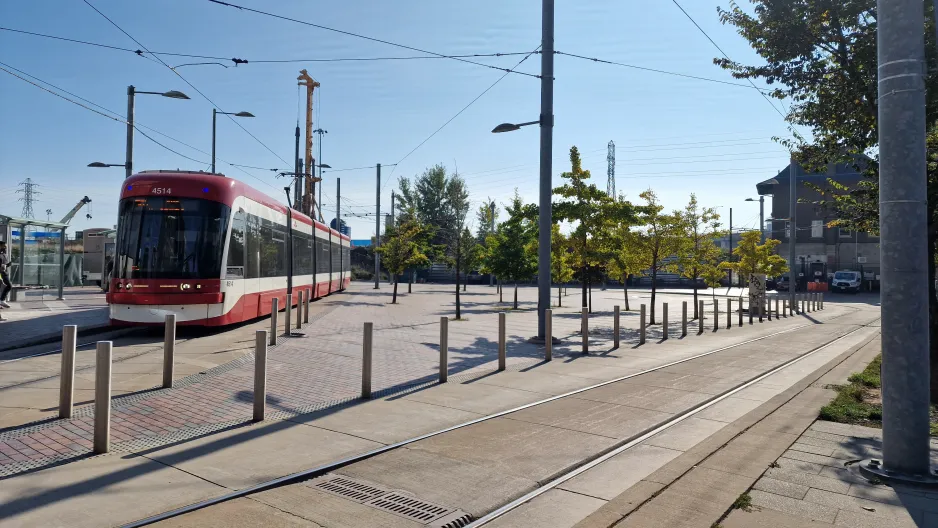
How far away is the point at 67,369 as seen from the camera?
21.3 feet

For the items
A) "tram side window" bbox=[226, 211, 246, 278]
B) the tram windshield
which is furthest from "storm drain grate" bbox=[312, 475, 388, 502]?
"tram side window" bbox=[226, 211, 246, 278]

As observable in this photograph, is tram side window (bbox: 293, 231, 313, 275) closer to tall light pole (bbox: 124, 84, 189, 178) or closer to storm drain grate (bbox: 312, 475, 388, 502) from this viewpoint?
tall light pole (bbox: 124, 84, 189, 178)

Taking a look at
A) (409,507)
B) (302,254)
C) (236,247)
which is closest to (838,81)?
(409,507)

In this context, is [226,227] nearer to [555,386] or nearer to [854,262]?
[555,386]

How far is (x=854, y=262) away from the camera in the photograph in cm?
6588

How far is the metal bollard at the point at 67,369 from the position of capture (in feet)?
20.9

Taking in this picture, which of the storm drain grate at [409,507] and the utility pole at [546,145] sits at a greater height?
the utility pole at [546,145]

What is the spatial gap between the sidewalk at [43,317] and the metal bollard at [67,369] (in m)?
6.46

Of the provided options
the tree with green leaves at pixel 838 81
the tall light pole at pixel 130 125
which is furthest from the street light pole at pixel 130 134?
the tree with green leaves at pixel 838 81

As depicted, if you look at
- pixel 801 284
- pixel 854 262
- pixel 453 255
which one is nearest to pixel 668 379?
pixel 453 255

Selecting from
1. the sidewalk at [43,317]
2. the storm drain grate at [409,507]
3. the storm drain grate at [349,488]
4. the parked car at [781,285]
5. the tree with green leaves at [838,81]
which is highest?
the tree with green leaves at [838,81]

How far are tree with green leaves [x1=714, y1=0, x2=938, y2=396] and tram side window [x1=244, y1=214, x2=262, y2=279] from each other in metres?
10.8

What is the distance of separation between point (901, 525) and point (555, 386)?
5401mm

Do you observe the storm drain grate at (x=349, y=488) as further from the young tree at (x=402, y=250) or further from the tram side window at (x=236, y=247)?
the young tree at (x=402, y=250)
